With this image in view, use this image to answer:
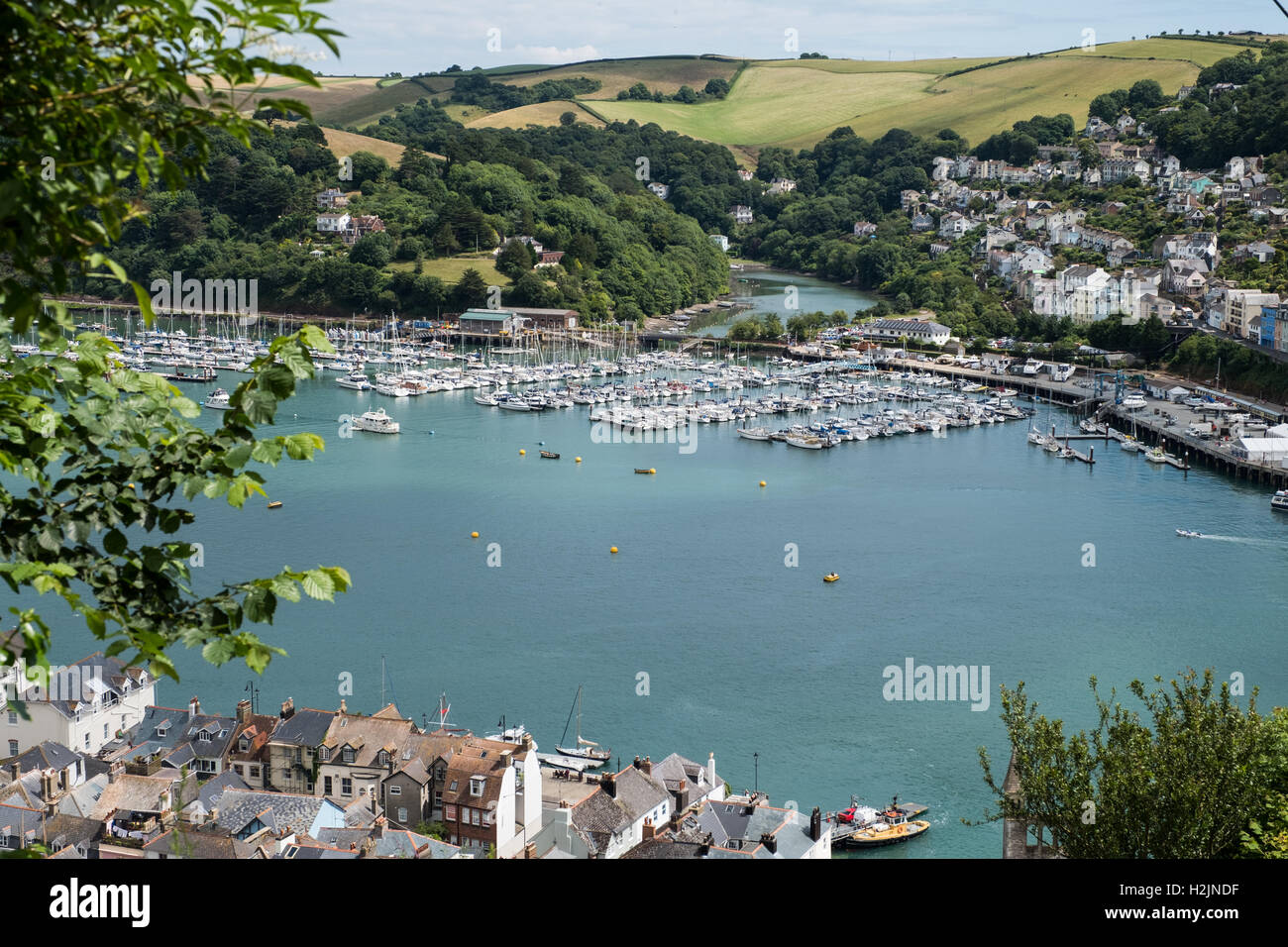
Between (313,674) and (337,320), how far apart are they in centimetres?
3052

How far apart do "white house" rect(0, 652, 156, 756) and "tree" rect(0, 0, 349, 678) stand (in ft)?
34.1

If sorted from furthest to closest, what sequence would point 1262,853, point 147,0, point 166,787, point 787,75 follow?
point 787,75
point 166,787
point 1262,853
point 147,0

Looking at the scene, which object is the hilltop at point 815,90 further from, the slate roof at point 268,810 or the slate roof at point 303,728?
the slate roof at point 268,810

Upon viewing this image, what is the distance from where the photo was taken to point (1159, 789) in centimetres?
528

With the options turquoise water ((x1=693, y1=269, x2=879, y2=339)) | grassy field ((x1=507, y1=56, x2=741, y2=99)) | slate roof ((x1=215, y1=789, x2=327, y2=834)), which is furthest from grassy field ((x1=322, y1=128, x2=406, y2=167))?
slate roof ((x1=215, y1=789, x2=327, y2=834))

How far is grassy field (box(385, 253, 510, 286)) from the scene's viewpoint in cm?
4506

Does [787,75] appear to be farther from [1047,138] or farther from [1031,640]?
[1031,640]

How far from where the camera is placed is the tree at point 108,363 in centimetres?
178

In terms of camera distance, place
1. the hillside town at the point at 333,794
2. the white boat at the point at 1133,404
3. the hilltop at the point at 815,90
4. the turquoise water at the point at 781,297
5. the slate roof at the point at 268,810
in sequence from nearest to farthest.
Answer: the hillside town at the point at 333,794, the slate roof at the point at 268,810, the white boat at the point at 1133,404, the turquoise water at the point at 781,297, the hilltop at the point at 815,90

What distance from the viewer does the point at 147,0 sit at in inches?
71.7

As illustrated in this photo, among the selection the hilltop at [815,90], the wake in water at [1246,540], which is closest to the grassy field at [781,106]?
the hilltop at [815,90]

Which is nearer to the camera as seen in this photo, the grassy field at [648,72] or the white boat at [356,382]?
the white boat at [356,382]

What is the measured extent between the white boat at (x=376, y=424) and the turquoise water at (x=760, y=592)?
34 cm

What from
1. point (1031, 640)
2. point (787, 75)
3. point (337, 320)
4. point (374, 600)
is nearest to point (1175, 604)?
point (1031, 640)
